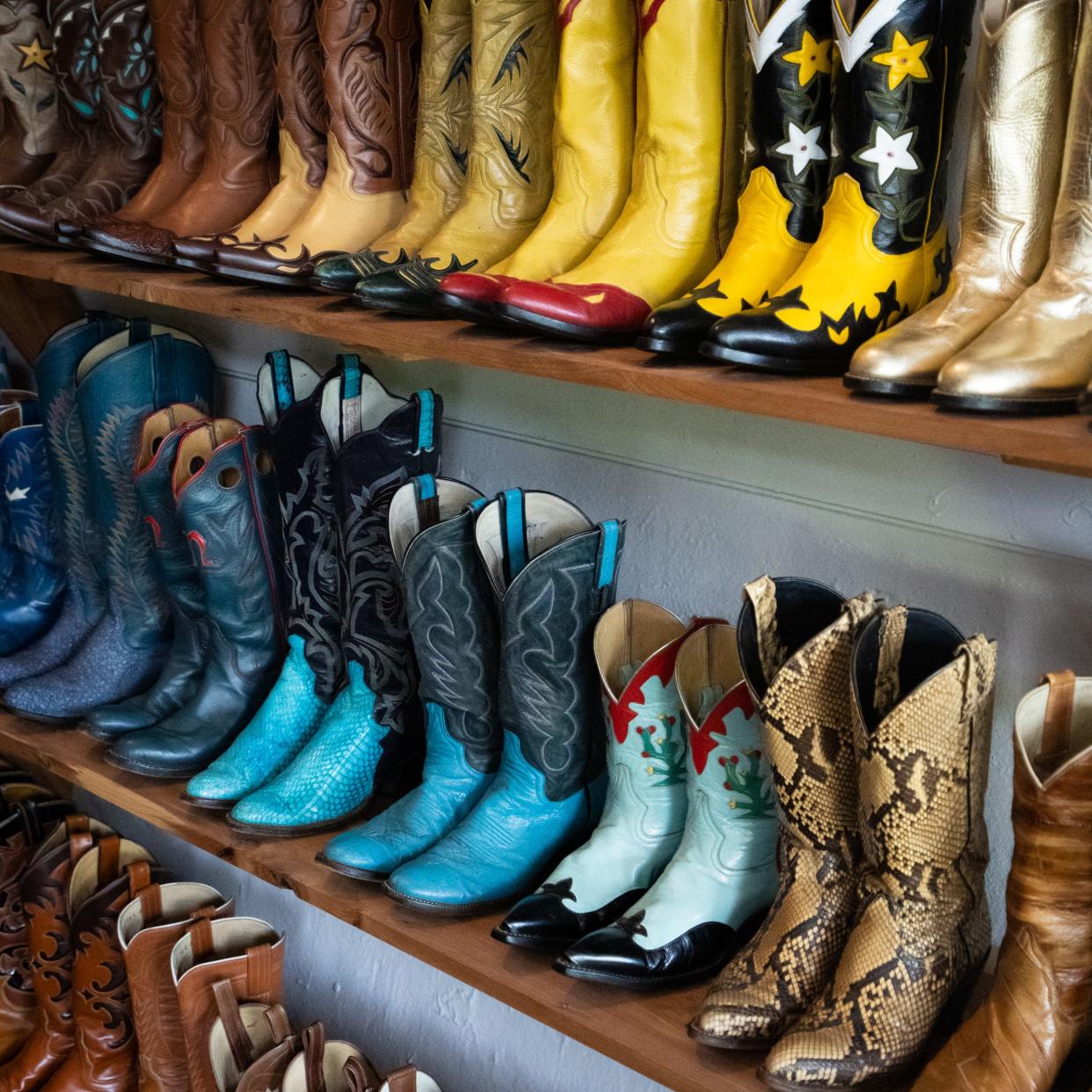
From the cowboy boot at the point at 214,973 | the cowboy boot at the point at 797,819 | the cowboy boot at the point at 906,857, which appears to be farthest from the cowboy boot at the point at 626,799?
the cowboy boot at the point at 214,973

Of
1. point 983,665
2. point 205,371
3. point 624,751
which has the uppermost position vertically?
point 205,371

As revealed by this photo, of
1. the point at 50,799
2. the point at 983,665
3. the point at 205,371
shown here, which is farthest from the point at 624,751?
the point at 50,799

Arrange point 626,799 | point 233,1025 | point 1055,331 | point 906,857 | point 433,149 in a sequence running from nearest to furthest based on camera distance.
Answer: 1. point 1055,331
2. point 906,857
3. point 626,799
4. point 433,149
5. point 233,1025

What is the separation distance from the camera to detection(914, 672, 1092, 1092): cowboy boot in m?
0.99

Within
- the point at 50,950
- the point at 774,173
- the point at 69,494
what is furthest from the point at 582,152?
the point at 50,950

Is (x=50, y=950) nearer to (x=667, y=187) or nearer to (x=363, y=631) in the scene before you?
(x=363, y=631)

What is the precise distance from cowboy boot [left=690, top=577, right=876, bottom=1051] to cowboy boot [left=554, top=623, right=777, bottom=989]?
66 mm

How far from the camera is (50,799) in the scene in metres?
2.22

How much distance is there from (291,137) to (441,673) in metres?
0.72

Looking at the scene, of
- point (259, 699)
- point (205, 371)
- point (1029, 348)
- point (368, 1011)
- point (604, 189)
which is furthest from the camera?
point (368, 1011)

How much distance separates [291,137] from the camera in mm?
1586

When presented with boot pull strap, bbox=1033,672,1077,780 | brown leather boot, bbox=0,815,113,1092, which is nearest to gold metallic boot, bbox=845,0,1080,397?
boot pull strap, bbox=1033,672,1077,780

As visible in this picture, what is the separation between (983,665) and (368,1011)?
1.43 m

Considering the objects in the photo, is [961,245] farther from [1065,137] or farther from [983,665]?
[983,665]
